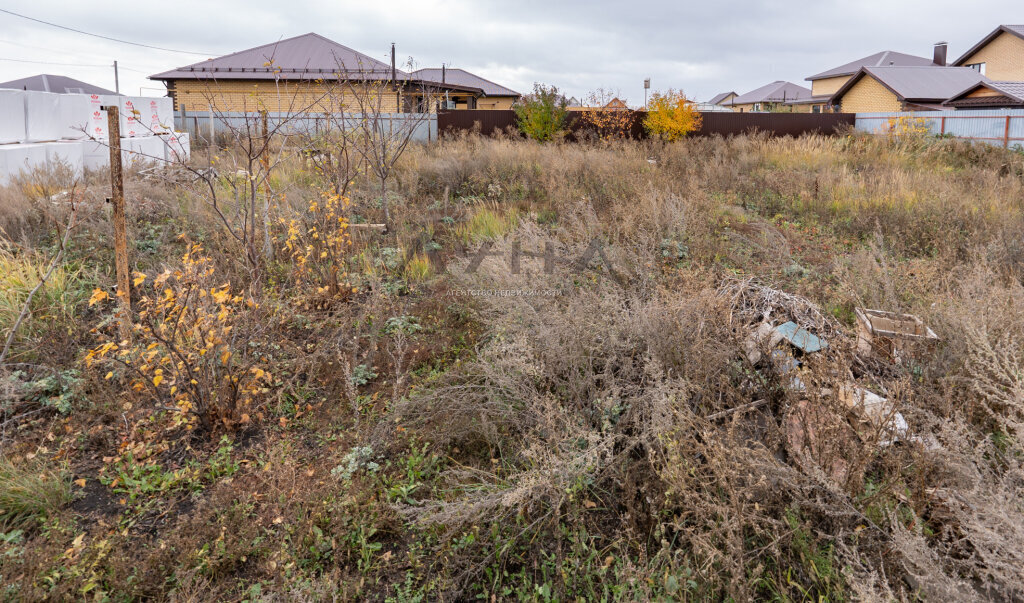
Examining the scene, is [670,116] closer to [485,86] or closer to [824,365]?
[824,365]

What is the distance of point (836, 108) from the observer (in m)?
34.1

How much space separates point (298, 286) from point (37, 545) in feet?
10.2

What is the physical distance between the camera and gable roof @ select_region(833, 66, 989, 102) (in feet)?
91.8

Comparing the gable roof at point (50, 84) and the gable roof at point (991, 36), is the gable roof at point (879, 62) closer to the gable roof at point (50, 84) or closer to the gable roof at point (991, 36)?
the gable roof at point (991, 36)

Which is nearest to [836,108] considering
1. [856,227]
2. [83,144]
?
[856,227]

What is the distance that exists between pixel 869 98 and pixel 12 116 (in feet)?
115

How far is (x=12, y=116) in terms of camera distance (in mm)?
11320

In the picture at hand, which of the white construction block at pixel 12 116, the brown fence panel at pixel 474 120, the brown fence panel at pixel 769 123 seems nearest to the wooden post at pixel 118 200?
the white construction block at pixel 12 116

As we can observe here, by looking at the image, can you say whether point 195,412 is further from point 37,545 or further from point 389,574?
point 389,574

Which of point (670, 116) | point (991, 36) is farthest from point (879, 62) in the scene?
point (670, 116)

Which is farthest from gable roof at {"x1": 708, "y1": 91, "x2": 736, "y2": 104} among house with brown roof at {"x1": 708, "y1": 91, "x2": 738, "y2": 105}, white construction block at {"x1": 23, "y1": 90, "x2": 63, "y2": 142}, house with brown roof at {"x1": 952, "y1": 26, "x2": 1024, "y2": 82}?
white construction block at {"x1": 23, "y1": 90, "x2": 63, "y2": 142}

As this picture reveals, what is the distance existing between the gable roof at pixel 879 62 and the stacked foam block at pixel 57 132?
142 ft

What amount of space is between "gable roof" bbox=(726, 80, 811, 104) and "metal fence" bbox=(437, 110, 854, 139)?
99.2 feet

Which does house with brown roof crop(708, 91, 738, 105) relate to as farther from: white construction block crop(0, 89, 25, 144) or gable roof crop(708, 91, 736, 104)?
white construction block crop(0, 89, 25, 144)
